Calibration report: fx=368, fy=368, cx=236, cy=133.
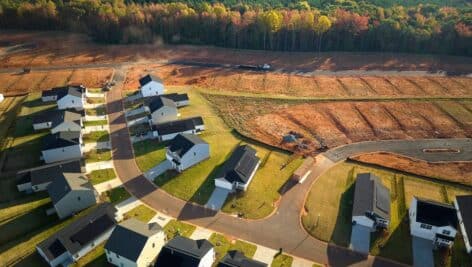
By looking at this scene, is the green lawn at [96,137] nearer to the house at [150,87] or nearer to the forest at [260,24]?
the house at [150,87]

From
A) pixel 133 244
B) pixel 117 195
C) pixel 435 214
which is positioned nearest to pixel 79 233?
pixel 133 244

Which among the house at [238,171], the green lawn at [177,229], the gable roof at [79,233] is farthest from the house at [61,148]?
the house at [238,171]

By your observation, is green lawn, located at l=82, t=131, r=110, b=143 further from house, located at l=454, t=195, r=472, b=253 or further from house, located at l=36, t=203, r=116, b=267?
house, located at l=454, t=195, r=472, b=253

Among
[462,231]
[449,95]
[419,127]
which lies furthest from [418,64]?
[462,231]

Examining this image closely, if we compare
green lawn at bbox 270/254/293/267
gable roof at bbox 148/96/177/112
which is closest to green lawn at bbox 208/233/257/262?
green lawn at bbox 270/254/293/267

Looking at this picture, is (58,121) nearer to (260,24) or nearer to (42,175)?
(42,175)
